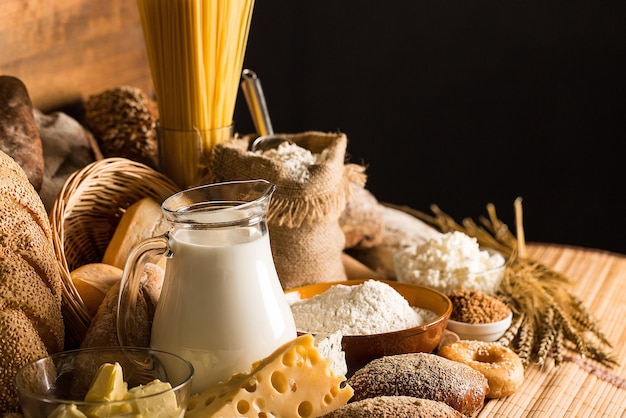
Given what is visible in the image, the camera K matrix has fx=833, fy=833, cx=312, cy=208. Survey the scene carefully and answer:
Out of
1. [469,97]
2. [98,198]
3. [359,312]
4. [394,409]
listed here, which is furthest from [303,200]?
[469,97]

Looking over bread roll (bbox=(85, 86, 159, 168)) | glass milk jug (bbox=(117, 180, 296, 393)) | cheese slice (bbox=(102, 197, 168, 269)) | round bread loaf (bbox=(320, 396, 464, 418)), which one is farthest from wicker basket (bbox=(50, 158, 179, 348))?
round bread loaf (bbox=(320, 396, 464, 418))

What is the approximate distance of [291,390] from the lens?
2.90 feet

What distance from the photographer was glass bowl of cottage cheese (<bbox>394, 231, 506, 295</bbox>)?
4.37ft

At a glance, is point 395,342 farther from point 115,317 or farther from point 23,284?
point 23,284

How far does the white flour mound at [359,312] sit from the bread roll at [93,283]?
259 mm

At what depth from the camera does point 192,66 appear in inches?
49.1

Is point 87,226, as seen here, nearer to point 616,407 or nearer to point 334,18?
point 616,407

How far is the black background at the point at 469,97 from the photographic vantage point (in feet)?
7.87

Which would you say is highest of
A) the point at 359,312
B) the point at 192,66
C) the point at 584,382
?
the point at 192,66

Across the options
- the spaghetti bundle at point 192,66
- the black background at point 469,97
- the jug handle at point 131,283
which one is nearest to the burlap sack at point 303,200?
the spaghetti bundle at point 192,66

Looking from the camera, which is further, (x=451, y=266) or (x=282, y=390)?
(x=451, y=266)

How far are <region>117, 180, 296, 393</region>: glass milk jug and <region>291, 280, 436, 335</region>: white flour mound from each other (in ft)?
0.55

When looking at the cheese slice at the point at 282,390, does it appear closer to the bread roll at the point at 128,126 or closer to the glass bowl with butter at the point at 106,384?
the glass bowl with butter at the point at 106,384

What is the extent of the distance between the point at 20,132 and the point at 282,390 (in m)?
0.60
